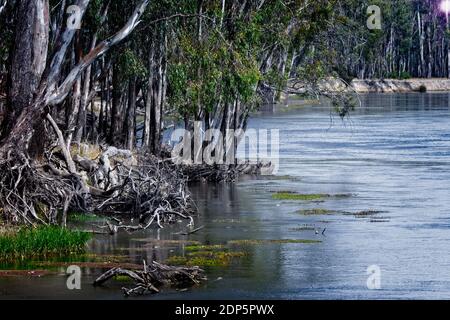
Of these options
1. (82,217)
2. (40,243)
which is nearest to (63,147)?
(82,217)

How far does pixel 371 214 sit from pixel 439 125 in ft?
135

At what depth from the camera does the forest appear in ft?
77.0

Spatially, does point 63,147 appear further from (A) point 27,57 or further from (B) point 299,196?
(B) point 299,196

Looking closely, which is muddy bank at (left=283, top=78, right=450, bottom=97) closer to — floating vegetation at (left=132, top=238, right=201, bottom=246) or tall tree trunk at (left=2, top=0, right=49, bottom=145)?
tall tree trunk at (left=2, top=0, right=49, bottom=145)

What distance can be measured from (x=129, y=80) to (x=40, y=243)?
562 inches

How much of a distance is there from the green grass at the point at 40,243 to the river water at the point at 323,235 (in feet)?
1.50

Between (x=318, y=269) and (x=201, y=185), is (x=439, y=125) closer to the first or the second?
(x=201, y=185)

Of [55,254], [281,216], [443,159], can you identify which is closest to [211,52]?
[281,216]

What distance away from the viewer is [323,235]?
23.5 meters

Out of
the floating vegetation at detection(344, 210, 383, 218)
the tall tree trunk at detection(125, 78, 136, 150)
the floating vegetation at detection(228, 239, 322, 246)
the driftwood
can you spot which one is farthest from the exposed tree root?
the tall tree trunk at detection(125, 78, 136, 150)

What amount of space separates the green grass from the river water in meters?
0.46

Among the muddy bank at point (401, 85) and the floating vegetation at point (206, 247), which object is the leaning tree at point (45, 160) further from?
the muddy bank at point (401, 85)

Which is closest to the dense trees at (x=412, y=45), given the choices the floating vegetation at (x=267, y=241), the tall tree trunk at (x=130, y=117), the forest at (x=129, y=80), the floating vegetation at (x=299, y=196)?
the forest at (x=129, y=80)

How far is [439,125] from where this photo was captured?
67250mm
